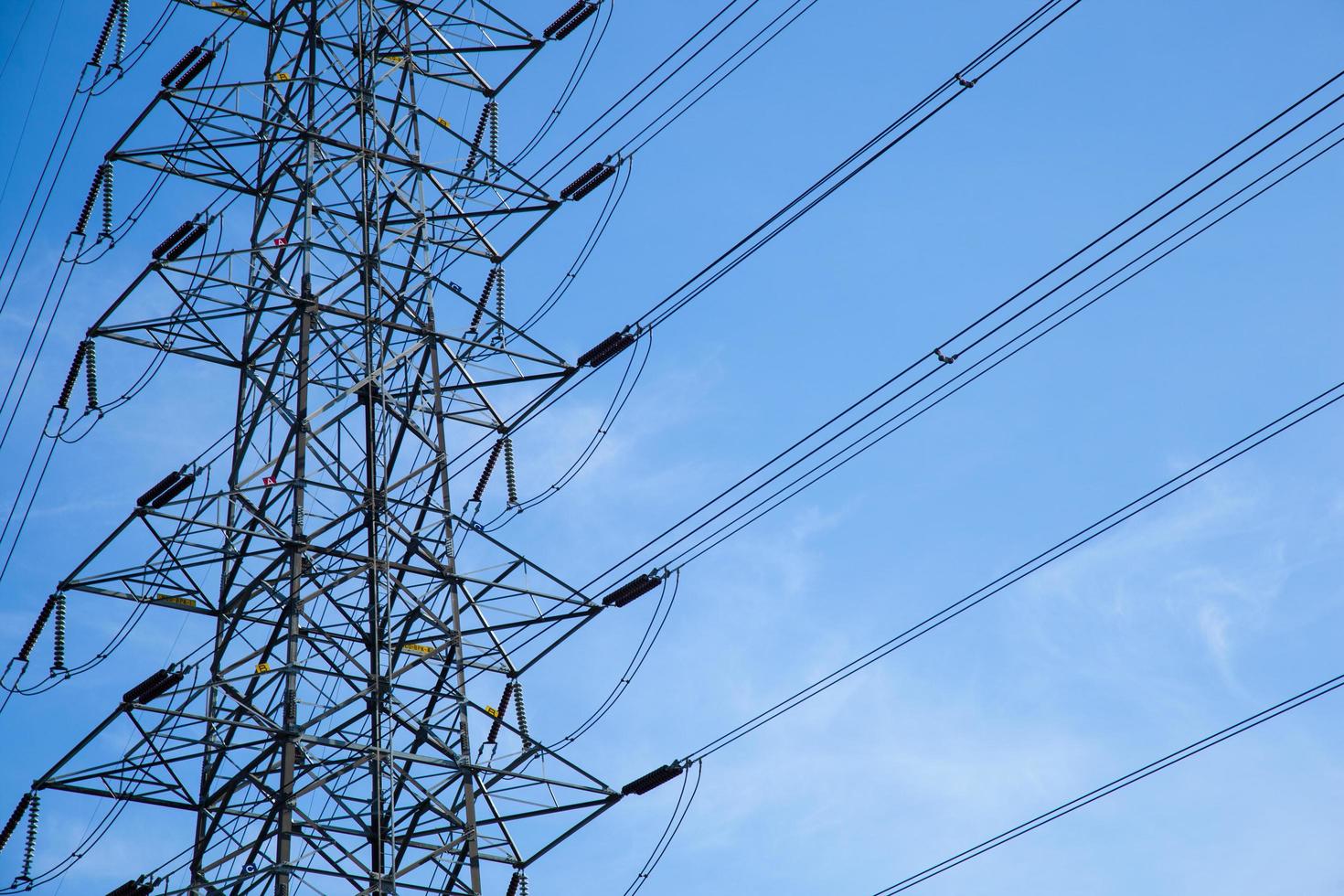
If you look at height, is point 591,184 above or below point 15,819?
above

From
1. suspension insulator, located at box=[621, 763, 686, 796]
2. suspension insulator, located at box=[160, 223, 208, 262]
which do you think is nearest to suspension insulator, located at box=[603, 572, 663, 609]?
suspension insulator, located at box=[621, 763, 686, 796]

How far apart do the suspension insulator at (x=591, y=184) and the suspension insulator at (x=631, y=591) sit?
564 centimetres

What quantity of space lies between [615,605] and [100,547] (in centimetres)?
623

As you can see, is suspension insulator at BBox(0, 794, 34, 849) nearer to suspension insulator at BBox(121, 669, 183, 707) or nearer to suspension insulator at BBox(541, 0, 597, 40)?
suspension insulator at BBox(121, 669, 183, 707)

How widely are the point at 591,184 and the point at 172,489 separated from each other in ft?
22.7

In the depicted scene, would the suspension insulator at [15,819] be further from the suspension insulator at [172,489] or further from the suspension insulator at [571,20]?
the suspension insulator at [571,20]

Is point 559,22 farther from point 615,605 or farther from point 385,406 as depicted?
point 615,605

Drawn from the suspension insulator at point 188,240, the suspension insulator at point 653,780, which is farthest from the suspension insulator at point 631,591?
the suspension insulator at point 188,240

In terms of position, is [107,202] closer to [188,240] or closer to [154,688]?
[188,240]

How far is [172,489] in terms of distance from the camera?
76.4 ft

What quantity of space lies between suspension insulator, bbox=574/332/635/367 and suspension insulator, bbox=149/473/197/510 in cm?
514

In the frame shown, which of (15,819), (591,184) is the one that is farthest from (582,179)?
(15,819)

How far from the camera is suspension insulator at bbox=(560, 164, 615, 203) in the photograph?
25516mm

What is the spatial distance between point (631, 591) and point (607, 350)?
126 inches
